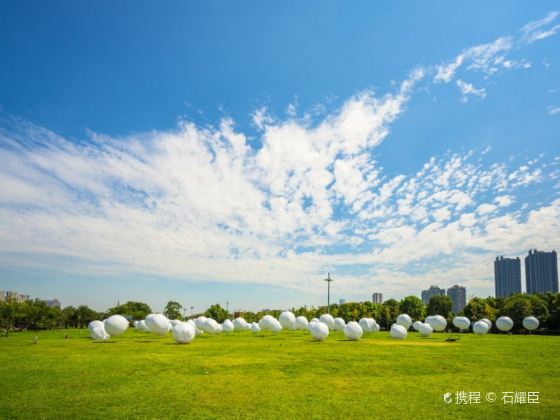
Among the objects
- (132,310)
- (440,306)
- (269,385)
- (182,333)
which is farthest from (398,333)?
(132,310)

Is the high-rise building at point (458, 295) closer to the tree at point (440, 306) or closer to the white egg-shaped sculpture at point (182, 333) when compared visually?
the tree at point (440, 306)

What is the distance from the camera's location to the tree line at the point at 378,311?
200 ft

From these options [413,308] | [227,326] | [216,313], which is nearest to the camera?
[227,326]

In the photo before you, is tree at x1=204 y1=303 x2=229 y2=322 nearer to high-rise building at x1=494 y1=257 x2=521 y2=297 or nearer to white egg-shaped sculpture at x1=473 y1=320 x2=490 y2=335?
white egg-shaped sculpture at x1=473 y1=320 x2=490 y2=335

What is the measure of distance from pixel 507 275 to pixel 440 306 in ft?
299

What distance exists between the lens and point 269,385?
49.7 ft

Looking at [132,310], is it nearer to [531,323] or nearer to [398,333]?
[398,333]

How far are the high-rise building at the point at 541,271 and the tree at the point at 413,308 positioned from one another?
274 ft

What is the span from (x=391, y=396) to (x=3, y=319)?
68.0m

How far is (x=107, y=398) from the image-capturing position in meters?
13.0

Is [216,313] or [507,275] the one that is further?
[507,275]

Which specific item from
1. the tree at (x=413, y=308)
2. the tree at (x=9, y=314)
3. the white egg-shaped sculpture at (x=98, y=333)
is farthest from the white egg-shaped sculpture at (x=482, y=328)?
the tree at (x=9, y=314)

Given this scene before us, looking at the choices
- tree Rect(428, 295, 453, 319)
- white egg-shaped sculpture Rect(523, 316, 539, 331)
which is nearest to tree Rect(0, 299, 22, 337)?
tree Rect(428, 295, 453, 319)

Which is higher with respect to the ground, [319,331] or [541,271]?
[541,271]
